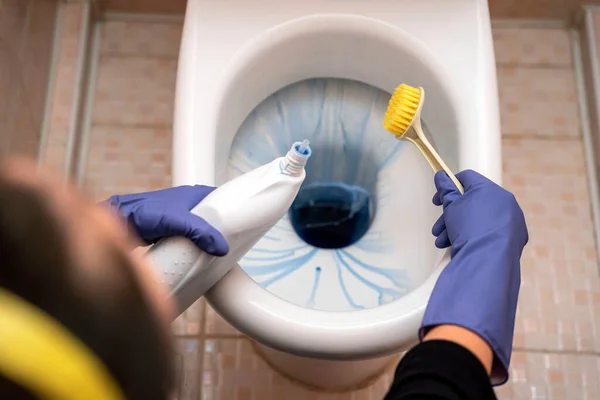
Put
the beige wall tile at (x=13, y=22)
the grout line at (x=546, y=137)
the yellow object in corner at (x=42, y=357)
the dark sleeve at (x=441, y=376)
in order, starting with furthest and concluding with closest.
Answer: the grout line at (x=546, y=137)
the beige wall tile at (x=13, y=22)
the dark sleeve at (x=441, y=376)
the yellow object in corner at (x=42, y=357)

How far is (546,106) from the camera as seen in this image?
3.87 ft

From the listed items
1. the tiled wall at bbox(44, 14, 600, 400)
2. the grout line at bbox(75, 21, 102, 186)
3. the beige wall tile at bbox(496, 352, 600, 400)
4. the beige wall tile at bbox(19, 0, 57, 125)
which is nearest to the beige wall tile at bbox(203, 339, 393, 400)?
the tiled wall at bbox(44, 14, 600, 400)

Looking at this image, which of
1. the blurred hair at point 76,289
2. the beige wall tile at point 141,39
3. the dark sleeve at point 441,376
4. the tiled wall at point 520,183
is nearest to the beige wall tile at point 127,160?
the tiled wall at point 520,183

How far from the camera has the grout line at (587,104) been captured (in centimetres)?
111

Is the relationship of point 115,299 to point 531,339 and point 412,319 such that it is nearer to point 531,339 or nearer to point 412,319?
point 412,319

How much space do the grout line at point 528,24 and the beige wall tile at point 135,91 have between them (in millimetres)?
555

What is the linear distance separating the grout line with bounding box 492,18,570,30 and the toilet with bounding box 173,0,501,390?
0.40 m

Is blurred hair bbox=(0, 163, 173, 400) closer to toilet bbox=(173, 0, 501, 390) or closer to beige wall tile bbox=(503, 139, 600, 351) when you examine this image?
toilet bbox=(173, 0, 501, 390)

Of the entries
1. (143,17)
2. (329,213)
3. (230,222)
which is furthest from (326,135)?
(143,17)

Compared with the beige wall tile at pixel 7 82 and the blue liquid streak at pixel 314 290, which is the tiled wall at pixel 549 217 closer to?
the blue liquid streak at pixel 314 290

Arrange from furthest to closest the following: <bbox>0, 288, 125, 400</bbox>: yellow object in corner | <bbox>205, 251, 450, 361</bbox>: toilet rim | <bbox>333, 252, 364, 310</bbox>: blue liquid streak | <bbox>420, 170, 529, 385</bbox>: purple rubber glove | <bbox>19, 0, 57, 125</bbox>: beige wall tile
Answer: <bbox>19, 0, 57, 125</bbox>: beige wall tile, <bbox>333, 252, 364, 310</bbox>: blue liquid streak, <bbox>205, 251, 450, 361</bbox>: toilet rim, <bbox>420, 170, 529, 385</bbox>: purple rubber glove, <bbox>0, 288, 125, 400</bbox>: yellow object in corner

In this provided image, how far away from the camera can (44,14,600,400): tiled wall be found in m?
1.03

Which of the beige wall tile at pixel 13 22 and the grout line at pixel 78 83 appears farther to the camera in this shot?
the grout line at pixel 78 83

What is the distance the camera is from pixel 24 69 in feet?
3.46
